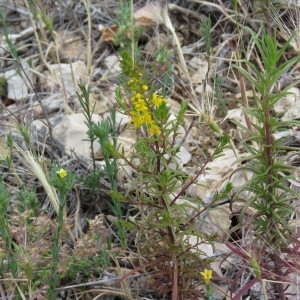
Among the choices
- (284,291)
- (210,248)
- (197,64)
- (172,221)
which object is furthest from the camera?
(197,64)

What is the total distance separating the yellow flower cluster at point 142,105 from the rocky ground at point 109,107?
27cm

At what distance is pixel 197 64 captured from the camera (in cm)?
345

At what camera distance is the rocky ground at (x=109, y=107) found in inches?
93.3

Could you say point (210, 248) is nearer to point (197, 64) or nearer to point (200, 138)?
point (200, 138)

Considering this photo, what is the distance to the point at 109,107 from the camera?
2.74m

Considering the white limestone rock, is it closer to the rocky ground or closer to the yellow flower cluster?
the rocky ground

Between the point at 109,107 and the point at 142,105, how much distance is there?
911 millimetres

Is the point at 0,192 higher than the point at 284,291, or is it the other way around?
the point at 0,192

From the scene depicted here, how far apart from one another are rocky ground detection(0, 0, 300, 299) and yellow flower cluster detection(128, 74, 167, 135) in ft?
0.90

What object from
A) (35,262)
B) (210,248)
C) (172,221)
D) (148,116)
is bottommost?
(210,248)

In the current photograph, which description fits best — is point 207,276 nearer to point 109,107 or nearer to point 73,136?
point 109,107

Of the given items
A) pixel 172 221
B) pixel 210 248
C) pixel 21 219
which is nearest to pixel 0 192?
pixel 21 219

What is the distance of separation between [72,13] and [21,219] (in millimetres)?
1999

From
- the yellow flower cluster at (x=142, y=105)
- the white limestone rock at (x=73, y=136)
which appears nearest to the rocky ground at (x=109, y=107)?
the white limestone rock at (x=73, y=136)
